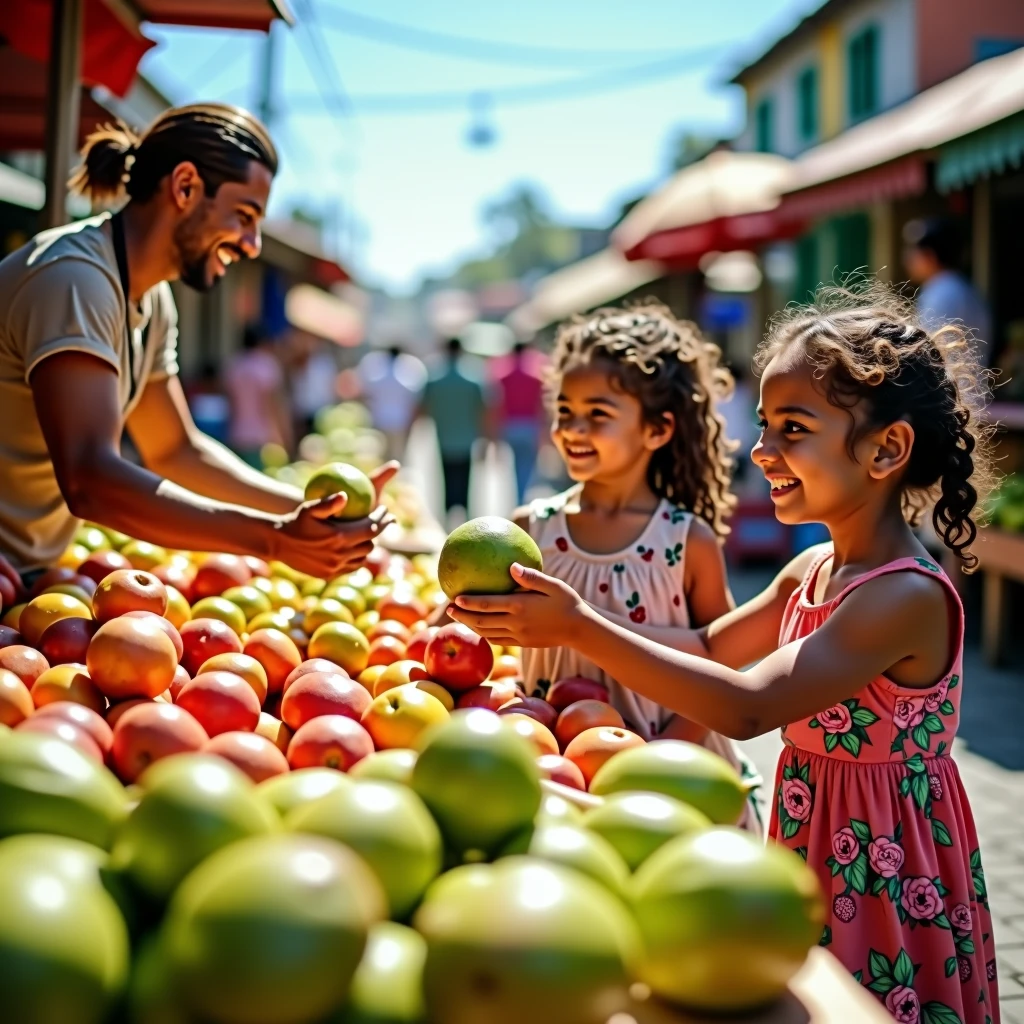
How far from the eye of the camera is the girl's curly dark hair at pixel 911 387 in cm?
226

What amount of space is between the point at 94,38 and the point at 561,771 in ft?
14.0

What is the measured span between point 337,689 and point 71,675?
0.49 metres

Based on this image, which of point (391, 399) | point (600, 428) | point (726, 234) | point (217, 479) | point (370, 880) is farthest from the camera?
point (391, 399)

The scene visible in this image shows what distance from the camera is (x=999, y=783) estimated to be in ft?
16.9

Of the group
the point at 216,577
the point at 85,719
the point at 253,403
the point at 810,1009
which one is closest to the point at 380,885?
the point at 810,1009

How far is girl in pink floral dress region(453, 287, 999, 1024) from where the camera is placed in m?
2.07

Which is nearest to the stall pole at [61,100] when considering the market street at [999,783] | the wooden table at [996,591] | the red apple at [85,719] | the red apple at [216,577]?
the red apple at [216,577]

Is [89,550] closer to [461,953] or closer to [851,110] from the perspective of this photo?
[461,953]

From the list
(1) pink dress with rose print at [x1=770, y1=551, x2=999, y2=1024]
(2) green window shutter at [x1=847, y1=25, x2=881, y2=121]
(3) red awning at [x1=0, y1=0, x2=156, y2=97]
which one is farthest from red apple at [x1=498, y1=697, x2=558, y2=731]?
(2) green window shutter at [x1=847, y1=25, x2=881, y2=121]

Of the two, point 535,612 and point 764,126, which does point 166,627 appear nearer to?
point 535,612

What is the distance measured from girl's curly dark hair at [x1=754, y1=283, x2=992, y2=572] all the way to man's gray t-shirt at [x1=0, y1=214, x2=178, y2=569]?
167 cm

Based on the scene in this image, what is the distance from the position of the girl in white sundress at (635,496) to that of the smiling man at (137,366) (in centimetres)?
57

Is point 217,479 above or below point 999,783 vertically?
above

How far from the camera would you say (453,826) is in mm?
1474
